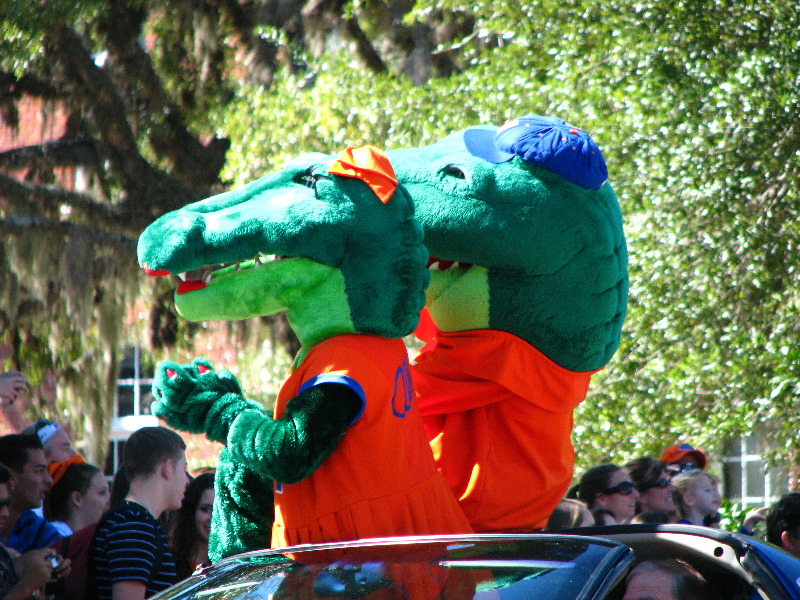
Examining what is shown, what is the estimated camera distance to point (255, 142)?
10484mm

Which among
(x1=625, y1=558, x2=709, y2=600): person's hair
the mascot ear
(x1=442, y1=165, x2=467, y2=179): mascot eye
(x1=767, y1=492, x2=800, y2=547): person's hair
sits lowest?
(x1=767, y1=492, x2=800, y2=547): person's hair

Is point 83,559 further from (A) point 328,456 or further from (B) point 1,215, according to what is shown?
(B) point 1,215

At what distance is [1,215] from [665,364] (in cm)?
665

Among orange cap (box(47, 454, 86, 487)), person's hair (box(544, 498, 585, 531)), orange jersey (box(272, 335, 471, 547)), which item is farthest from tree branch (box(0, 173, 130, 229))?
orange jersey (box(272, 335, 471, 547))

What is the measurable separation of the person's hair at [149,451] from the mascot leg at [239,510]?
4.02 ft

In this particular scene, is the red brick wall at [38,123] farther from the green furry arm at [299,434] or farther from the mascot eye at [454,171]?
the green furry arm at [299,434]

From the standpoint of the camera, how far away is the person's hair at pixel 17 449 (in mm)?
5406

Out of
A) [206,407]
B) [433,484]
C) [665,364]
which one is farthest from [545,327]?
[665,364]

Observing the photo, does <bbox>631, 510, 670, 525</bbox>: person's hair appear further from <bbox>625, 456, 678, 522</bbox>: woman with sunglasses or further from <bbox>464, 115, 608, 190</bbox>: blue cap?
<bbox>464, 115, 608, 190</bbox>: blue cap

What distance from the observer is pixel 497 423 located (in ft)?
11.8

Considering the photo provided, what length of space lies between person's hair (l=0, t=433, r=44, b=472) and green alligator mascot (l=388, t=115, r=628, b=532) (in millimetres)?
2811

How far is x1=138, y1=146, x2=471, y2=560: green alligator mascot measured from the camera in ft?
9.97

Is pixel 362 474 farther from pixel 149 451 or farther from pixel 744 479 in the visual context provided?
pixel 744 479

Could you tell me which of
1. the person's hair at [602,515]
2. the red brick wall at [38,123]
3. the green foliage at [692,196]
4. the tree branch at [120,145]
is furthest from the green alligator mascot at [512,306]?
the red brick wall at [38,123]
